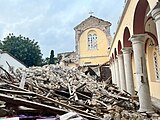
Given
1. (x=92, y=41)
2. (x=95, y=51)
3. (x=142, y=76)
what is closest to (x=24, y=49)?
(x=92, y=41)

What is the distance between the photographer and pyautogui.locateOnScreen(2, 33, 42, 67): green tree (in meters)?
43.5

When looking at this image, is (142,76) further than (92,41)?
No

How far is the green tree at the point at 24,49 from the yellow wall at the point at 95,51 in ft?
46.5

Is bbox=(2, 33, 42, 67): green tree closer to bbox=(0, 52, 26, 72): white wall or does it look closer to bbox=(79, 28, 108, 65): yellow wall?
bbox=(79, 28, 108, 65): yellow wall

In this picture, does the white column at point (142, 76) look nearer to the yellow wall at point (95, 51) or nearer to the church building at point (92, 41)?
the church building at point (92, 41)

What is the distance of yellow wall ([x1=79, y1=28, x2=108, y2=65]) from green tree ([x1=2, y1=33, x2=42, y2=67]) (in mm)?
14170

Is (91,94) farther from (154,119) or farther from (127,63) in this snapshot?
(154,119)

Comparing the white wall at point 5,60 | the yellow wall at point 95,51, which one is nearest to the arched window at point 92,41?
the yellow wall at point 95,51

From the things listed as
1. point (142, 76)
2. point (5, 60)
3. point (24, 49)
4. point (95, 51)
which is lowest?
point (142, 76)

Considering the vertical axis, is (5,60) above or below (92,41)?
below

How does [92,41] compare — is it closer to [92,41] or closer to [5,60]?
[92,41]

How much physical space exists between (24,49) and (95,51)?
16.8 m

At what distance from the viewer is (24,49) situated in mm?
44250

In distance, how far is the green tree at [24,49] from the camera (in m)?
43.5
